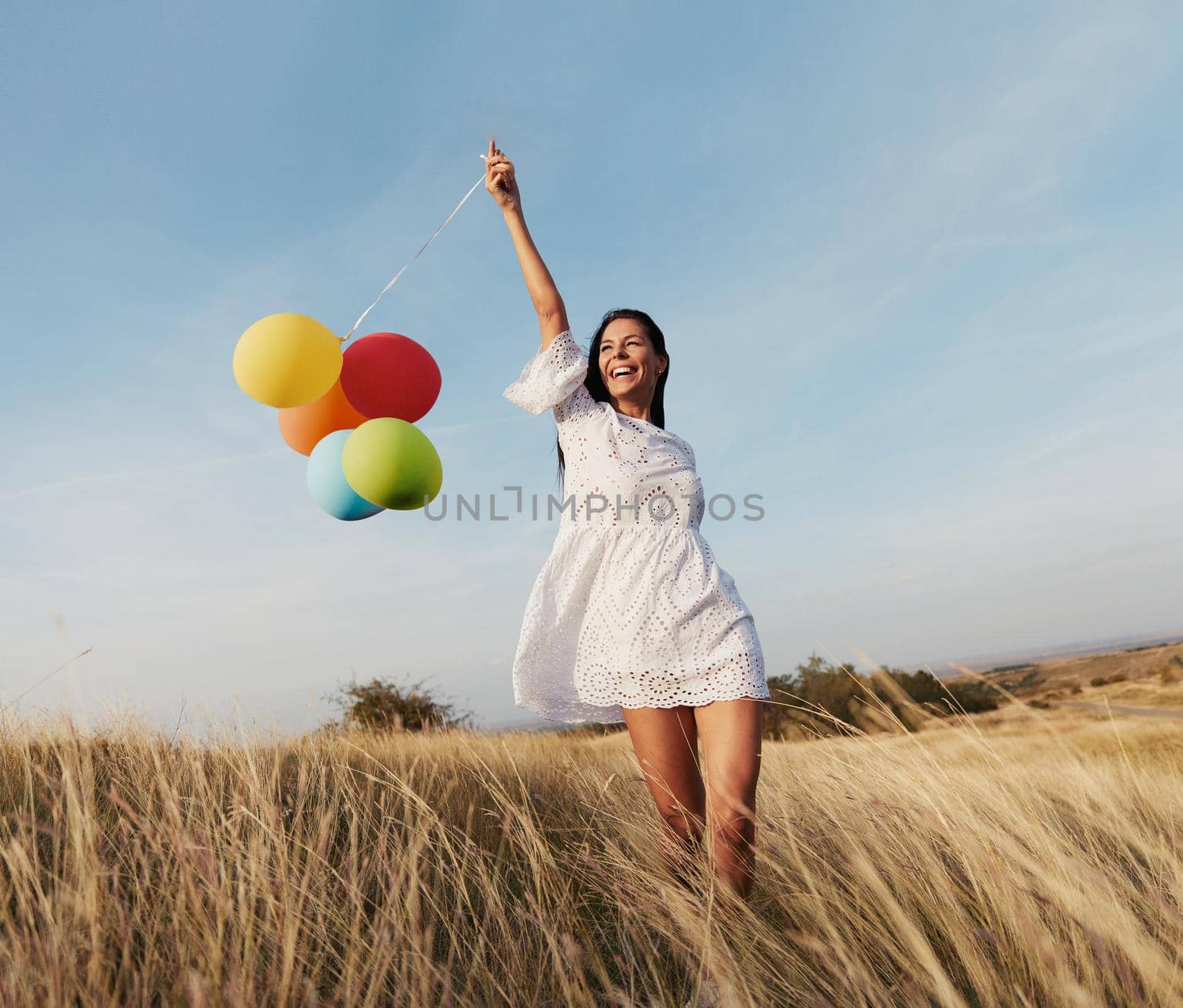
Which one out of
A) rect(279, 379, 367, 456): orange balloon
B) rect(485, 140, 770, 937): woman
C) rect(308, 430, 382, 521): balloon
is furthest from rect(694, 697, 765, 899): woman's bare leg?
rect(279, 379, 367, 456): orange balloon

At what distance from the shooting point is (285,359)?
2.84 metres

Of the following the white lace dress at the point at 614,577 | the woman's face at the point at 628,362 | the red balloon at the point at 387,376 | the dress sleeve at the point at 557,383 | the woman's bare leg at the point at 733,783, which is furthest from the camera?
the red balloon at the point at 387,376

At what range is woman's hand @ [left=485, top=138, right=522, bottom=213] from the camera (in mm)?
2604

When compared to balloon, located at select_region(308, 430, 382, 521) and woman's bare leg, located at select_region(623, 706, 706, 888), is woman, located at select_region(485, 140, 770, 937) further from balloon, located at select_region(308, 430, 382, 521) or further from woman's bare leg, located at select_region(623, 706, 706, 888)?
balloon, located at select_region(308, 430, 382, 521)

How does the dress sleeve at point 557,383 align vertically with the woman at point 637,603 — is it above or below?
above

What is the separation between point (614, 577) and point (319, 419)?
1.56 metres

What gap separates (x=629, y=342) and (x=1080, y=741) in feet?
20.2

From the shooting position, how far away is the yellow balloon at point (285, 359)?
112 inches

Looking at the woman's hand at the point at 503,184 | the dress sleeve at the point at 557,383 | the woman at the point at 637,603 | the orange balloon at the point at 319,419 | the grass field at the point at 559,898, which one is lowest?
the grass field at the point at 559,898

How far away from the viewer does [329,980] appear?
6.17 ft

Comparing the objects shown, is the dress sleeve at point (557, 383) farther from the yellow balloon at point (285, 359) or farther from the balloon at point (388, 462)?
the yellow balloon at point (285, 359)

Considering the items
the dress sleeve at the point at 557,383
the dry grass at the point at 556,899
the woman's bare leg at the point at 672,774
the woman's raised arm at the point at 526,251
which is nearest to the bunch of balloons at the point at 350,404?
the dress sleeve at the point at 557,383

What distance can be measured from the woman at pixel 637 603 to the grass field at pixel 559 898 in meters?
0.27

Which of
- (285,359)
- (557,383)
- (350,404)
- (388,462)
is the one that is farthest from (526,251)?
(350,404)
